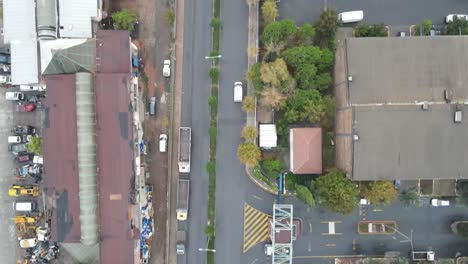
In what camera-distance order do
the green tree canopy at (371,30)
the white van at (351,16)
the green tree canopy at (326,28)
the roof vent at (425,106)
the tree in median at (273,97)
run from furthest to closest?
1. the white van at (351,16)
2. the green tree canopy at (371,30)
3. the green tree canopy at (326,28)
4. the tree in median at (273,97)
5. the roof vent at (425,106)

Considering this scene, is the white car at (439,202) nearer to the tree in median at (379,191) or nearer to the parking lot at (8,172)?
the tree in median at (379,191)

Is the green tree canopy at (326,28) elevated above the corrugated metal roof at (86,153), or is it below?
above

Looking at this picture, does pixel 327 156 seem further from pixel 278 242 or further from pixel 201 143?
pixel 201 143

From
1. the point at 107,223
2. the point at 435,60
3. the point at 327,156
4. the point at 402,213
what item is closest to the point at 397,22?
the point at 435,60

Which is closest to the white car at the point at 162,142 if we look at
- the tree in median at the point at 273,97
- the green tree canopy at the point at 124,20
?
the tree in median at the point at 273,97

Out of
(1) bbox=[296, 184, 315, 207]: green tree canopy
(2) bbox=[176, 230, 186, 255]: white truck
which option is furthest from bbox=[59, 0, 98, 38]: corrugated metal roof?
(1) bbox=[296, 184, 315, 207]: green tree canopy
